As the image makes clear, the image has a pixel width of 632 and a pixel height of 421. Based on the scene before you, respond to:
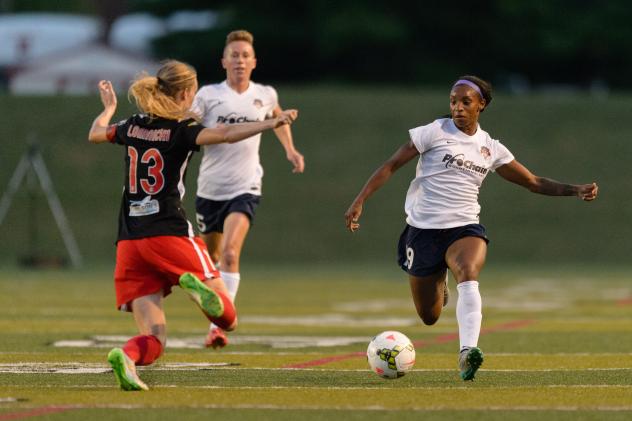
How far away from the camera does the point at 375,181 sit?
9602 millimetres

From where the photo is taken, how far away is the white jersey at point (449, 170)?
32.3 feet

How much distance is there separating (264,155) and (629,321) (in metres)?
15.5

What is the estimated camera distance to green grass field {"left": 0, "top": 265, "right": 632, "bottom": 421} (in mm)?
7664

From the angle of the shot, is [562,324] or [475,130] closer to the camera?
[475,130]

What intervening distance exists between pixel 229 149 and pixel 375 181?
11.4 feet

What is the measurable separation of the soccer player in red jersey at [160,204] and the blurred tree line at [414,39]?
104 feet

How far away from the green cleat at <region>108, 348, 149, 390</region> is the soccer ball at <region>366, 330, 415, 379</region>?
1762 mm

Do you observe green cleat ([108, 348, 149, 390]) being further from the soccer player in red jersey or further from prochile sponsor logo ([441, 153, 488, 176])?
prochile sponsor logo ([441, 153, 488, 176])

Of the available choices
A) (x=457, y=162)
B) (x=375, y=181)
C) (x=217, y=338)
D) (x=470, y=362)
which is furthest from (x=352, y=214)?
(x=217, y=338)

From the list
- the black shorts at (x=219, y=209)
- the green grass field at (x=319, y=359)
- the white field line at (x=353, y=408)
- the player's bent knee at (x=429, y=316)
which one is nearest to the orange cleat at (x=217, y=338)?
the green grass field at (x=319, y=359)

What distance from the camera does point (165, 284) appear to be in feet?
29.0

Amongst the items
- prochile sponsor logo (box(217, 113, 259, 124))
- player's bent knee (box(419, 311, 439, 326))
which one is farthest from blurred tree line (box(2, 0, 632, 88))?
player's bent knee (box(419, 311, 439, 326))

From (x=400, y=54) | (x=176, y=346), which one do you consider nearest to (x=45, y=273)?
A: (x=176, y=346)

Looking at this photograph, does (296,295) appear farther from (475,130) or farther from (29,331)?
(475,130)
